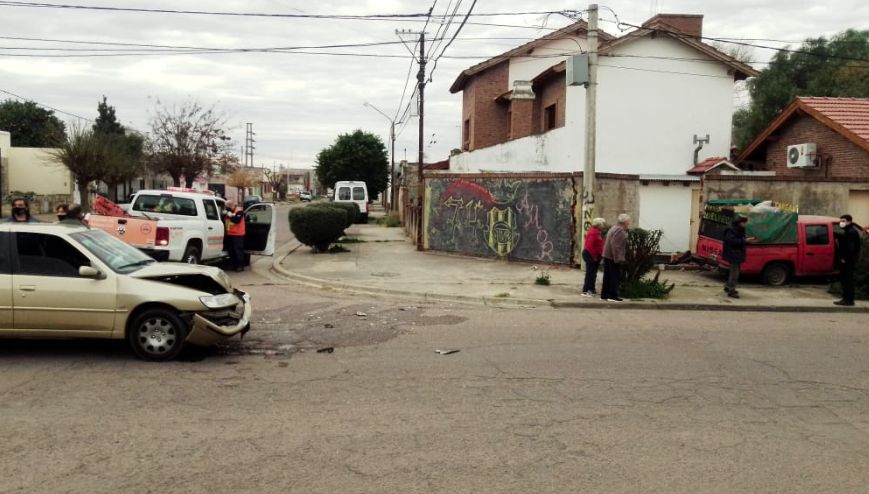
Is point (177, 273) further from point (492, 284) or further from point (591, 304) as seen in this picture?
point (492, 284)

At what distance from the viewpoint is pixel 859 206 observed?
16.7m

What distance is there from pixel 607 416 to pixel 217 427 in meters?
3.12

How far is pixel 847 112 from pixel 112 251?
1942 cm

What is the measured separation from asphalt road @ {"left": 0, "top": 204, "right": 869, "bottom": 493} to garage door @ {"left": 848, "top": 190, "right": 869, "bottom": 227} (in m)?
9.21

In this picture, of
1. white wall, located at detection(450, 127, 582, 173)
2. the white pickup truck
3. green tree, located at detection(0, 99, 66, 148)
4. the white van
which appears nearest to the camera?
the white pickup truck

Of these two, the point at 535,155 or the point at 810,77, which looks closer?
the point at 535,155

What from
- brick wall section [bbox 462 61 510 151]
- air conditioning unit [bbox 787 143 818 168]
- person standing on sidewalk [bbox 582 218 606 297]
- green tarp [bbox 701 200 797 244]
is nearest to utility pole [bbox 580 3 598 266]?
person standing on sidewalk [bbox 582 218 606 297]

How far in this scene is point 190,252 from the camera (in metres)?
14.2

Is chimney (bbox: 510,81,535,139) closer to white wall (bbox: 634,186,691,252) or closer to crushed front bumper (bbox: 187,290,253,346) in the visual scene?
white wall (bbox: 634,186,691,252)

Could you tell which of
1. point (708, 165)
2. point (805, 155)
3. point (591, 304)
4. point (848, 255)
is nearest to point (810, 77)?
point (708, 165)

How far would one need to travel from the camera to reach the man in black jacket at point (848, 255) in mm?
11938

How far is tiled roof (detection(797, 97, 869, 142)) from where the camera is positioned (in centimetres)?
1806

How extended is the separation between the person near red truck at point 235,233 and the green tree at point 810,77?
2863 cm

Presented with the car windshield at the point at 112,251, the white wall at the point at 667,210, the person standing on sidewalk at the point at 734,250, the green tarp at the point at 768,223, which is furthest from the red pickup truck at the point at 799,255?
the car windshield at the point at 112,251
